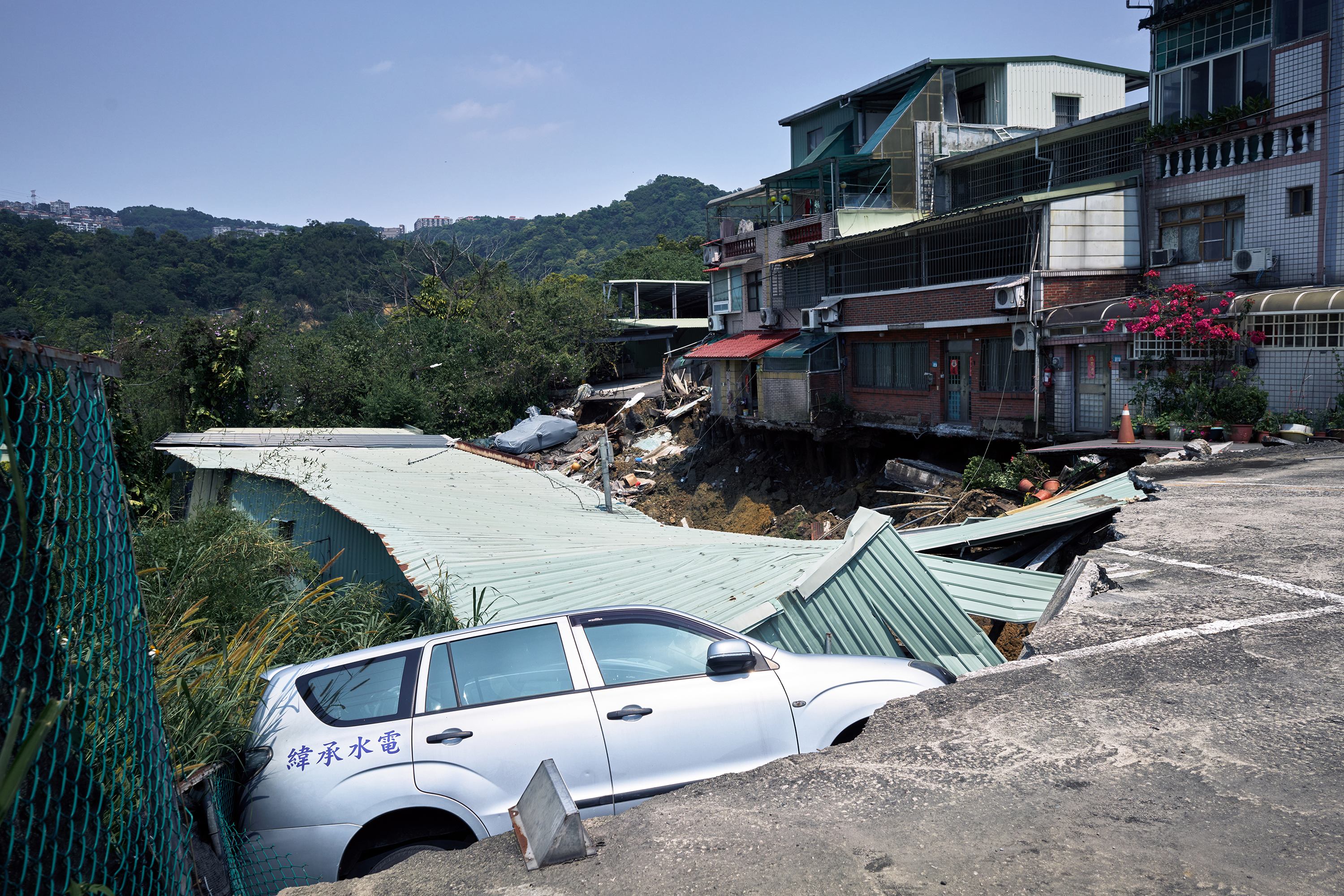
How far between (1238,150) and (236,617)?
63.1 feet

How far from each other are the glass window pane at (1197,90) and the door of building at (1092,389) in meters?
5.22

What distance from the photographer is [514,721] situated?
3.97 metres

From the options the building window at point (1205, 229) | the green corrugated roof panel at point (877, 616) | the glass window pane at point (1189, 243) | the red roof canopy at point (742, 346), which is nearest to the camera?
the green corrugated roof panel at point (877, 616)

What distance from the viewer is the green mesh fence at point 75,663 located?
7.22 feet

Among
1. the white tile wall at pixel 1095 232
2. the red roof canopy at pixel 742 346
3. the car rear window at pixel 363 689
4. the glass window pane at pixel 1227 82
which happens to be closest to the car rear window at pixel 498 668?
the car rear window at pixel 363 689

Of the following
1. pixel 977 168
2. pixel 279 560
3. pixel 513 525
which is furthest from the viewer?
pixel 977 168

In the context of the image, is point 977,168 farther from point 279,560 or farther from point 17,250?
point 17,250

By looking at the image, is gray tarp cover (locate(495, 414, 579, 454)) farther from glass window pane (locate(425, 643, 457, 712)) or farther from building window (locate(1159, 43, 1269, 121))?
glass window pane (locate(425, 643, 457, 712))

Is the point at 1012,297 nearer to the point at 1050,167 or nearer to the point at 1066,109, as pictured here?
the point at 1050,167

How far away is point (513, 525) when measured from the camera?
1037cm

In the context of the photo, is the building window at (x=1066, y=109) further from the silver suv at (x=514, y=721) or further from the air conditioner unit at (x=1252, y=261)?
the silver suv at (x=514, y=721)

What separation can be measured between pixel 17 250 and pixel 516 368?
107 feet

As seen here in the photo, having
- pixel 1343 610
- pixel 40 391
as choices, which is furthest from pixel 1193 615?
pixel 40 391

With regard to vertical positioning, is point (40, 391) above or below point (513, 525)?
above
